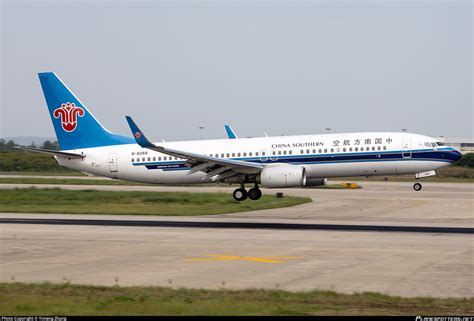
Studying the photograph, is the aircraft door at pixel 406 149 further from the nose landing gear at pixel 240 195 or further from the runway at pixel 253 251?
the nose landing gear at pixel 240 195

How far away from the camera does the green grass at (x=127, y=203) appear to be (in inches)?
1661

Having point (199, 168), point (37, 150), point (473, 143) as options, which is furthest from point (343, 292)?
point (473, 143)

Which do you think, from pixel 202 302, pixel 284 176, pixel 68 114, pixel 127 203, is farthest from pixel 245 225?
pixel 202 302

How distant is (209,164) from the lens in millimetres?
38969

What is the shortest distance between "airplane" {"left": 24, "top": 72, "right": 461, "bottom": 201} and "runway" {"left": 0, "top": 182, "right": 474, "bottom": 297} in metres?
2.35

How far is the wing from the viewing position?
36906 mm

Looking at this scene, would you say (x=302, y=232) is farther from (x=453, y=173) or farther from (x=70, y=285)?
(x=453, y=173)

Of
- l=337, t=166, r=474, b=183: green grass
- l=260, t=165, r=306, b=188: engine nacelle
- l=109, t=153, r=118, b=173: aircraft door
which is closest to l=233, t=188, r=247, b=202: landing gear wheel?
l=260, t=165, r=306, b=188: engine nacelle

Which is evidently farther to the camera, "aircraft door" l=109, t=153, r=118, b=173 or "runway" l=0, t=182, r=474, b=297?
"aircraft door" l=109, t=153, r=118, b=173

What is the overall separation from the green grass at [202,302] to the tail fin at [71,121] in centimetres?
2524

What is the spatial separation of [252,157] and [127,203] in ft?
37.2

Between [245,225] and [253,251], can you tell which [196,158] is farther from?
[253,251]

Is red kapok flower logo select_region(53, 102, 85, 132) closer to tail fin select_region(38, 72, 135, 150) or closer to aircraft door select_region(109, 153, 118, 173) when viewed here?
tail fin select_region(38, 72, 135, 150)

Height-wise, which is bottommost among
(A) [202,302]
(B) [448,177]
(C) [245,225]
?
(A) [202,302]
